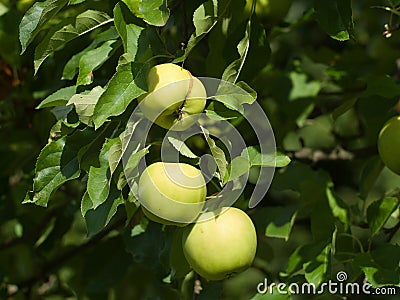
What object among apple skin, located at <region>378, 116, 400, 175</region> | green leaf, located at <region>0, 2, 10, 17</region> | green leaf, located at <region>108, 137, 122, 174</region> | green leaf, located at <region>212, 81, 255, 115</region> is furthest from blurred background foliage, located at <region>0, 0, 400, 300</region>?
green leaf, located at <region>108, 137, 122, 174</region>

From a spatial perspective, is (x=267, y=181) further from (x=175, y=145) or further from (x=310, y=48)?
(x=310, y=48)

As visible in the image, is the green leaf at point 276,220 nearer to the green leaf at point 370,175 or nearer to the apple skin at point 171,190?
the green leaf at point 370,175

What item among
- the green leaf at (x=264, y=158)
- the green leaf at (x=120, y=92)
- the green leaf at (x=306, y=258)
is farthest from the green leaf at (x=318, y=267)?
the green leaf at (x=120, y=92)

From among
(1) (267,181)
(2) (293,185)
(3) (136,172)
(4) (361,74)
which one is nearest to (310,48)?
(4) (361,74)

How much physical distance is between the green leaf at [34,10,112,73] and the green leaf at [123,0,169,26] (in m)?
0.13

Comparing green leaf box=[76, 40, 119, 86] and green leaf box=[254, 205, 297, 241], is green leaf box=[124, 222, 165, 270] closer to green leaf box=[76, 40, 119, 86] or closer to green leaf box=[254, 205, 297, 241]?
green leaf box=[254, 205, 297, 241]

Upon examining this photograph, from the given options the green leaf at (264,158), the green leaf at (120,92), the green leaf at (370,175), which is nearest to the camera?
the green leaf at (120,92)

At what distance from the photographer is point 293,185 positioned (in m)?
1.65

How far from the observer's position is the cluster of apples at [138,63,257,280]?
106cm

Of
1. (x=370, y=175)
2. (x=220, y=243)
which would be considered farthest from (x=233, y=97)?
(x=370, y=175)

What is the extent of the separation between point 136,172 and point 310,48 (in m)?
1.02

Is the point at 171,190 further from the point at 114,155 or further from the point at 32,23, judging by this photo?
the point at 32,23

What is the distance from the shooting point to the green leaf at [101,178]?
1050 mm

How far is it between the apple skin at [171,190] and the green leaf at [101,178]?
0.16 ft
